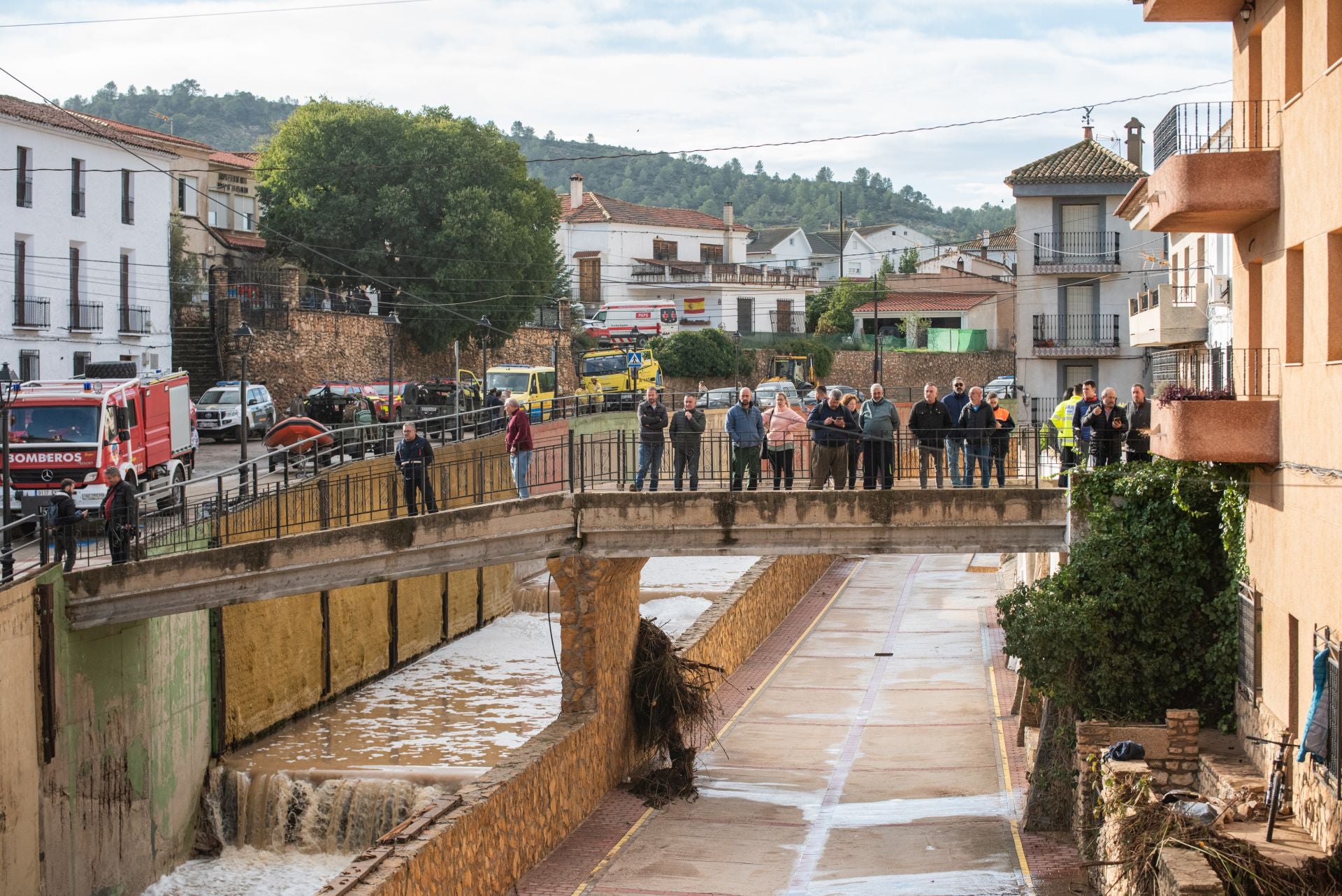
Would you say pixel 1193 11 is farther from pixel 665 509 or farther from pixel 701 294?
pixel 701 294

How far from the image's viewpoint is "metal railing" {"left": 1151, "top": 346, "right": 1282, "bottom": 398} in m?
14.9

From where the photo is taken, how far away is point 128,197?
43.7 meters

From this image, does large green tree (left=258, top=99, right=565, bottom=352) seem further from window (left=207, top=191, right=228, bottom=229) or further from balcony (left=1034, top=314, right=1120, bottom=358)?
balcony (left=1034, top=314, right=1120, bottom=358)

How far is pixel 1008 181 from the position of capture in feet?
144

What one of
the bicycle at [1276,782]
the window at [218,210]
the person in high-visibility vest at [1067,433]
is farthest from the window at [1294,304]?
the window at [218,210]

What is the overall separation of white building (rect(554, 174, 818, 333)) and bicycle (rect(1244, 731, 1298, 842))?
2369 inches

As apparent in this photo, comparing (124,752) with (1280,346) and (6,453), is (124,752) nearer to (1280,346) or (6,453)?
(6,453)

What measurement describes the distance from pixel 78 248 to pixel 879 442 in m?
30.1

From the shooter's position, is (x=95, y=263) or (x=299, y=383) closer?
(x=95, y=263)

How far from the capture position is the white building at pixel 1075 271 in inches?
1722

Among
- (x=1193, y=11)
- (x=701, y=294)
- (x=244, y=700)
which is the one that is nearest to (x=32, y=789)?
(x=244, y=700)

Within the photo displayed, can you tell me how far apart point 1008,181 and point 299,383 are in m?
24.1

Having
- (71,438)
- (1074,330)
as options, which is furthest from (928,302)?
(71,438)

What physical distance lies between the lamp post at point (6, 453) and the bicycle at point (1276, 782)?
1403cm
